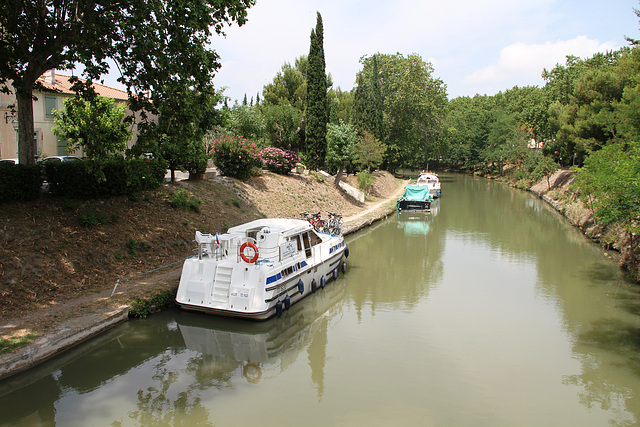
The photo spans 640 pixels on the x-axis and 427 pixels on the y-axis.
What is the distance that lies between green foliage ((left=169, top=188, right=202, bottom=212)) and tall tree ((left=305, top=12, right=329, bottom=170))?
14.0 m

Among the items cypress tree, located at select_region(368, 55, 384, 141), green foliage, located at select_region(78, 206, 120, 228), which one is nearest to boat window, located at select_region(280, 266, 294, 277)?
green foliage, located at select_region(78, 206, 120, 228)

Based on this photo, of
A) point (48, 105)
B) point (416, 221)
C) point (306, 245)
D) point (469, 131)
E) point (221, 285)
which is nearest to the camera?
point (221, 285)

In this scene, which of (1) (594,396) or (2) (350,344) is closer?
(1) (594,396)

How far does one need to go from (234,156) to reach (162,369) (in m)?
15.4

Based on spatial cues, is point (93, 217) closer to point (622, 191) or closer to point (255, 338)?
point (255, 338)

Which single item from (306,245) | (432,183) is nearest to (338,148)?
(432,183)

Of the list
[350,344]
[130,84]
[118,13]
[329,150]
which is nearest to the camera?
[350,344]


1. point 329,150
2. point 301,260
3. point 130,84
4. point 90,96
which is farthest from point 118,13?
point 329,150

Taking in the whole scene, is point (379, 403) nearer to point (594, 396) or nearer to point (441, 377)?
point (441, 377)

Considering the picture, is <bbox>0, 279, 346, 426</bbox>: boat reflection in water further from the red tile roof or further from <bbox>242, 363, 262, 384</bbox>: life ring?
the red tile roof

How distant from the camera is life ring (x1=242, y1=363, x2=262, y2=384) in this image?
916 centimetres

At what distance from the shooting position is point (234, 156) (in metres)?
23.5

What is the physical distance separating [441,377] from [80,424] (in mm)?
6709

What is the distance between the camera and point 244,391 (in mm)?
8625
